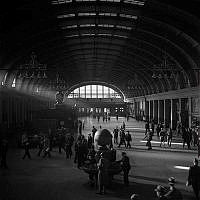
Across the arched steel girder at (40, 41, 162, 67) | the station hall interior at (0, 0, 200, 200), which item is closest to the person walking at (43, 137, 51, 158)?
the station hall interior at (0, 0, 200, 200)

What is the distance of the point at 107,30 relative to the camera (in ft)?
101

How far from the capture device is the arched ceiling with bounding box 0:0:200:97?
20797 mm

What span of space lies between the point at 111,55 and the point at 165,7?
82.9 ft

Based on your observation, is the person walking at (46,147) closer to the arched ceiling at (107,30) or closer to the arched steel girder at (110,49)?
the arched ceiling at (107,30)

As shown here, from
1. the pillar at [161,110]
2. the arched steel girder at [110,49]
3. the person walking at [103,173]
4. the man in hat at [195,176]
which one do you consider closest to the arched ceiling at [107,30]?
the arched steel girder at [110,49]

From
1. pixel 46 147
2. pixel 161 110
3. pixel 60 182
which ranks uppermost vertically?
pixel 161 110

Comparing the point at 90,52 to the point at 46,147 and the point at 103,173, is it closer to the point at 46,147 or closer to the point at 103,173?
the point at 46,147

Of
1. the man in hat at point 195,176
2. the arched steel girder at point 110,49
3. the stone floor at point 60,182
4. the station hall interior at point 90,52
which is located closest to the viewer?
the man in hat at point 195,176

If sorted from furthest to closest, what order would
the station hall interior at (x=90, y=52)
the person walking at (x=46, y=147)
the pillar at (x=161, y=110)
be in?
the pillar at (x=161, y=110)
the person walking at (x=46, y=147)
the station hall interior at (x=90, y=52)

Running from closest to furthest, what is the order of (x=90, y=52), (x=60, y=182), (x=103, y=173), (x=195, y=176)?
(x=195, y=176), (x=103, y=173), (x=60, y=182), (x=90, y=52)

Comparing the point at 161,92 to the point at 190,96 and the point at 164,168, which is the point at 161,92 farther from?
the point at 164,168

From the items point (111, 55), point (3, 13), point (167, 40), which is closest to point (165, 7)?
point (167, 40)

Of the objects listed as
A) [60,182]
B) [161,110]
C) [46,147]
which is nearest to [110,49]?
[161,110]

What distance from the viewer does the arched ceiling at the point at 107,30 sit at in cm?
2080
